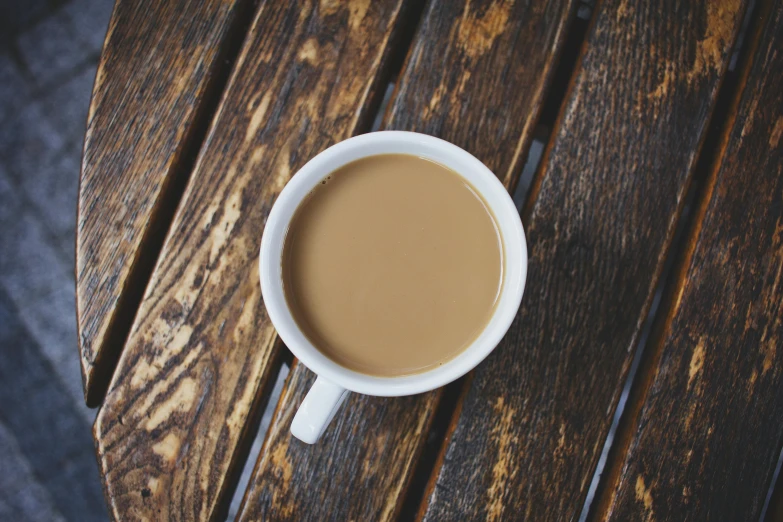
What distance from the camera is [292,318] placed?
1.81 ft

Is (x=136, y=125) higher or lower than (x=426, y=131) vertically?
higher

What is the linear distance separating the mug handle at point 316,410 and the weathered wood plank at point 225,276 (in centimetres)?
13

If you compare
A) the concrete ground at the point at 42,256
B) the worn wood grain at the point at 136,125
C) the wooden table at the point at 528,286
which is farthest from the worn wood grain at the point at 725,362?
the concrete ground at the point at 42,256

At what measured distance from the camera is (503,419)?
644 mm

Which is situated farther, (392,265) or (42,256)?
(42,256)

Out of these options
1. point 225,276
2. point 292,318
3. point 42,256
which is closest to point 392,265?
point 292,318

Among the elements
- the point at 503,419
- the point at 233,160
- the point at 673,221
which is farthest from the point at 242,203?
the point at 673,221

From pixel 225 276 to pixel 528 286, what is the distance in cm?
36

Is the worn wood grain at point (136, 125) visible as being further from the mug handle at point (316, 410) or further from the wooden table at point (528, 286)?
the mug handle at point (316, 410)

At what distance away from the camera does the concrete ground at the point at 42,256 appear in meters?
1.12

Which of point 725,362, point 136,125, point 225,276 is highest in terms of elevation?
point 136,125

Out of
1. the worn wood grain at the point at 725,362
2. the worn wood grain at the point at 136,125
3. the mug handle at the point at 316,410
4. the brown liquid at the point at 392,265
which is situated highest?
the worn wood grain at the point at 136,125

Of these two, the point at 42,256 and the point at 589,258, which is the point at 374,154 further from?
the point at 42,256

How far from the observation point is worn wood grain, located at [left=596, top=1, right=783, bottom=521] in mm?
641
